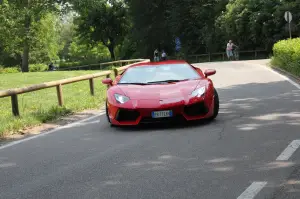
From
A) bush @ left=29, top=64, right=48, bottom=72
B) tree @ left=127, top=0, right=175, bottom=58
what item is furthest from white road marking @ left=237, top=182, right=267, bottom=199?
bush @ left=29, top=64, right=48, bottom=72

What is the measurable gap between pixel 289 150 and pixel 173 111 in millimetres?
Result: 2786

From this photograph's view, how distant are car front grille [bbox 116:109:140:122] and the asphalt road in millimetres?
249

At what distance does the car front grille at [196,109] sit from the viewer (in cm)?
902

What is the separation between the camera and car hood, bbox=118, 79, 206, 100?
9.06 meters

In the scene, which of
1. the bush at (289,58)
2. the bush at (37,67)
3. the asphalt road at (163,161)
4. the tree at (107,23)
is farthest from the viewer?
the bush at (37,67)

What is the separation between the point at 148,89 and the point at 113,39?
205ft

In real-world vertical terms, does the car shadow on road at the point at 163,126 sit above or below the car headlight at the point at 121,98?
below

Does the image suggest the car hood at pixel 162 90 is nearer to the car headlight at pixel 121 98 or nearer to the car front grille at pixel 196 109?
the car headlight at pixel 121 98

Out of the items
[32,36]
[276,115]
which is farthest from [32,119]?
[32,36]

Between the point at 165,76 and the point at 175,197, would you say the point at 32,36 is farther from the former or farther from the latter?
the point at 175,197

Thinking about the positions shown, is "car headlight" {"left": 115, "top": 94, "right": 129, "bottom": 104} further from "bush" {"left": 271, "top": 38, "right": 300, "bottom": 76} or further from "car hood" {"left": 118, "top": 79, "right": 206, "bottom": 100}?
"bush" {"left": 271, "top": 38, "right": 300, "bottom": 76}

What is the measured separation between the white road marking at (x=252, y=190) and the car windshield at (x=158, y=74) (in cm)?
497

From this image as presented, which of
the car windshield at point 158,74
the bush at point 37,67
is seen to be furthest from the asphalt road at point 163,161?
the bush at point 37,67

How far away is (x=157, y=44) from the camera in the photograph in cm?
5884
